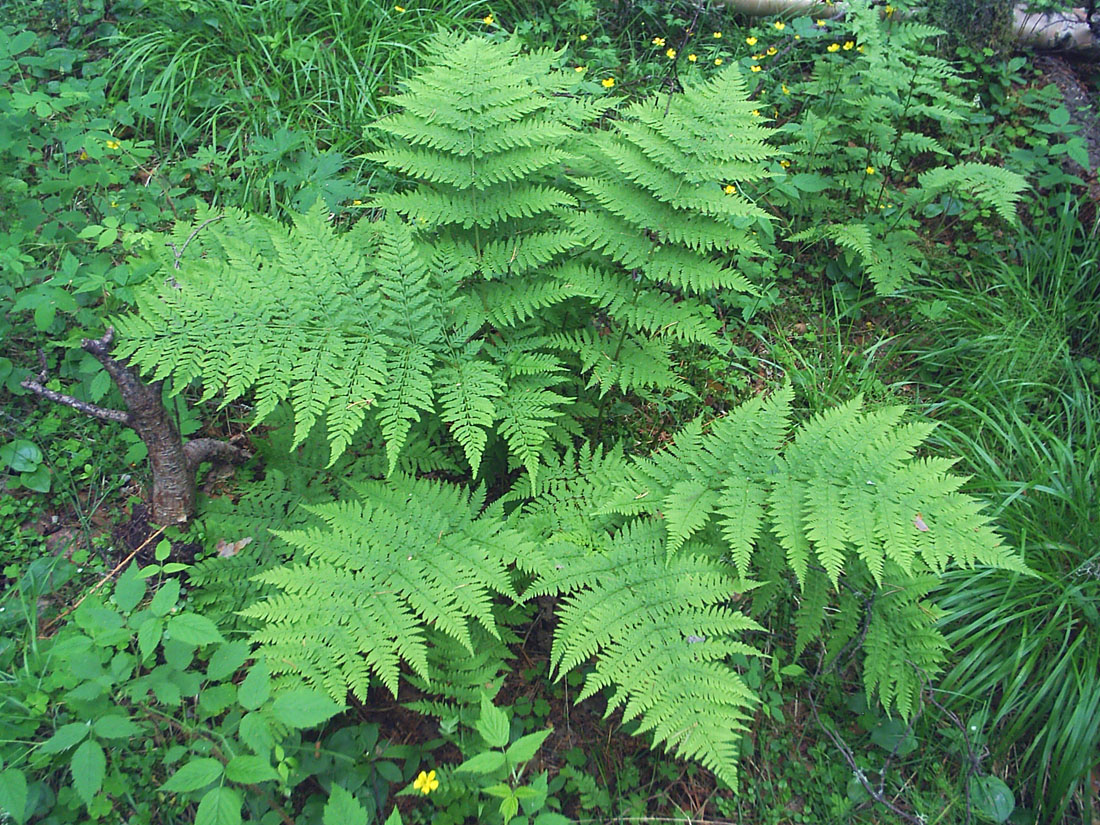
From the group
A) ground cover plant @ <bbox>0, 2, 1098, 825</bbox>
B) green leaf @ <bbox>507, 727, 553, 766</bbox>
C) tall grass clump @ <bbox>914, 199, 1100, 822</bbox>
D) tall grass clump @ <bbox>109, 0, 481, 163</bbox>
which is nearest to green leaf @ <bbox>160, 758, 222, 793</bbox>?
ground cover plant @ <bbox>0, 2, 1098, 825</bbox>

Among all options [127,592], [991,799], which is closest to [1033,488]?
[991,799]

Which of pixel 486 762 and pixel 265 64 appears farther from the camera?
pixel 265 64

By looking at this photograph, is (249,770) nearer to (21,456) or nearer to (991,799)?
(21,456)

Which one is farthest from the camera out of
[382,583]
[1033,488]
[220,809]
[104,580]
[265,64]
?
[265,64]

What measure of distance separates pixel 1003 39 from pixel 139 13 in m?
A: 5.38

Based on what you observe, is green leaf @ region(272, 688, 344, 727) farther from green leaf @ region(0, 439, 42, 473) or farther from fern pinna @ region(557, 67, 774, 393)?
green leaf @ region(0, 439, 42, 473)

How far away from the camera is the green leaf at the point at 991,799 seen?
A: 2.52 m

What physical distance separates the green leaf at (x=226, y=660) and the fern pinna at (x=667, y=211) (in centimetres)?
145

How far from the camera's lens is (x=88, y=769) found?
1772 mm

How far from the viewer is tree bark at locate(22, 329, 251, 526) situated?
247 centimetres

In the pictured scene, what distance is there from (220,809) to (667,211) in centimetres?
231

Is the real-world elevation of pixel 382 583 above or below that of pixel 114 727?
above

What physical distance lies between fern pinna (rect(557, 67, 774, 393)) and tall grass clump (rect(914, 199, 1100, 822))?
1415 mm

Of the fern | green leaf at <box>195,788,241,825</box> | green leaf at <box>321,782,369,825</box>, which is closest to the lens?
green leaf at <box>195,788,241,825</box>
